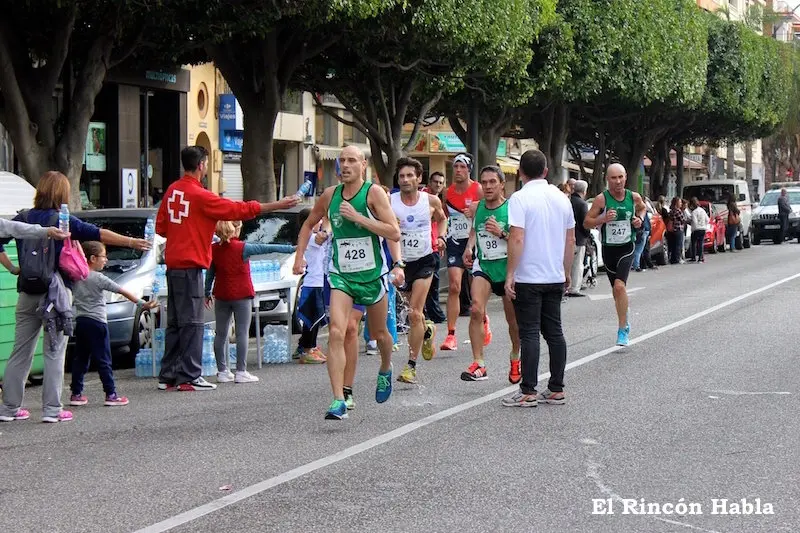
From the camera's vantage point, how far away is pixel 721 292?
2142 cm

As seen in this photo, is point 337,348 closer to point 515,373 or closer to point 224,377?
point 515,373

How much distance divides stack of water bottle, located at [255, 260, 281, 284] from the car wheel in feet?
3.72

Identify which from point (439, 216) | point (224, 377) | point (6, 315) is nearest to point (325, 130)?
point (439, 216)

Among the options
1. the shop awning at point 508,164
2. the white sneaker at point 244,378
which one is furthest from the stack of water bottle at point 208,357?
the shop awning at point 508,164

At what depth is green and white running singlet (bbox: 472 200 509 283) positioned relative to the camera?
36.7 ft

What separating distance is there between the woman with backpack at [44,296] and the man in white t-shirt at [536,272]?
2.78m

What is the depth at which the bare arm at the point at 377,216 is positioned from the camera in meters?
9.15

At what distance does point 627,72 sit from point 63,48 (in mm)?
22968

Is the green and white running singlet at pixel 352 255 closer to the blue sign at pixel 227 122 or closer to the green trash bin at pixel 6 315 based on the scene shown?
the green trash bin at pixel 6 315

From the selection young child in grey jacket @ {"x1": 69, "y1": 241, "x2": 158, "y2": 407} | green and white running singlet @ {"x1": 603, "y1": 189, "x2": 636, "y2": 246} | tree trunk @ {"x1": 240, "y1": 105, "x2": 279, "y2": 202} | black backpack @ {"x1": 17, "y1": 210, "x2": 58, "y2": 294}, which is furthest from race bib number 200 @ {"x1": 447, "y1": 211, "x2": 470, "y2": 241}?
tree trunk @ {"x1": 240, "y1": 105, "x2": 279, "y2": 202}

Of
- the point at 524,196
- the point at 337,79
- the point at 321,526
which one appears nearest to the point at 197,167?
the point at 524,196

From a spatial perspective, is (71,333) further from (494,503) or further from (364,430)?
(494,503)

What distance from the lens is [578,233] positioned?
22.1 meters

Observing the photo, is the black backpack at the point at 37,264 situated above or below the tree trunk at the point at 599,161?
below
